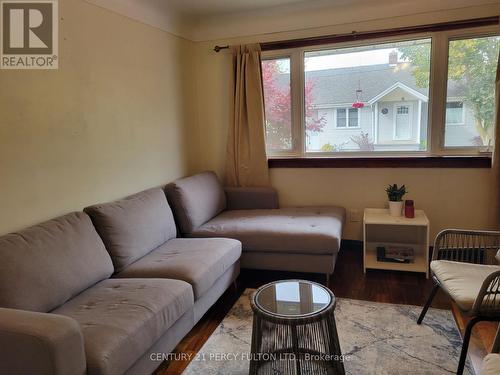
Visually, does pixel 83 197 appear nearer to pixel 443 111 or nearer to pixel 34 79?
pixel 34 79

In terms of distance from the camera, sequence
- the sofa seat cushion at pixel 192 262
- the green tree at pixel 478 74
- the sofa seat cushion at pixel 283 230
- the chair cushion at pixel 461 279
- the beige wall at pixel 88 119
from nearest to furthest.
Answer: the chair cushion at pixel 461 279
the beige wall at pixel 88 119
the sofa seat cushion at pixel 192 262
the sofa seat cushion at pixel 283 230
the green tree at pixel 478 74

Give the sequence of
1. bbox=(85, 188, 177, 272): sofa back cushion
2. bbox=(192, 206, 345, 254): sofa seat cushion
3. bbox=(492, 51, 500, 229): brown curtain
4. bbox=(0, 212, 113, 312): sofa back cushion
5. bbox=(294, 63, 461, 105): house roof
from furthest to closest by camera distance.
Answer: bbox=(294, 63, 461, 105): house roof → bbox=(492, 51, 500, 229): brown curtain → bbox=(192, 206, 345, 254): sofa seat cushion → bbox=(85, 188, 177, 272): sofa back cushion → bbox=(0, 212, 113, 312): sofa back cushion

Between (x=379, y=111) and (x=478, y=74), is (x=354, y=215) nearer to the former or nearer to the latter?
(x=379, y=111)

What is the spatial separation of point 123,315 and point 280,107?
102 inches

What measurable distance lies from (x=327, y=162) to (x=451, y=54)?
1371mm

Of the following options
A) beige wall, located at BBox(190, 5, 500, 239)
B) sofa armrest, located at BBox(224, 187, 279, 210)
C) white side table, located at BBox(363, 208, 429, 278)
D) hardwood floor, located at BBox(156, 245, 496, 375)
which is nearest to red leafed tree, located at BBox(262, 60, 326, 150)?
beige wall, located at BBox(190, 5, 500, 239)

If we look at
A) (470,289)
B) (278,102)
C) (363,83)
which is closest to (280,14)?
(278,102)

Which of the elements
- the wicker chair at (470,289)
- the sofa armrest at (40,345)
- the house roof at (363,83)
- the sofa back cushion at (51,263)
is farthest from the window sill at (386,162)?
the sofa armrest at (40,345)

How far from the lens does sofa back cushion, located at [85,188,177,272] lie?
2287 mm

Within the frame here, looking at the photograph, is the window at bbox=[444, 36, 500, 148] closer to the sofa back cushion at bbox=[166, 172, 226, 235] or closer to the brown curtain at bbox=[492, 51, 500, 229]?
the brown curtain at bbox=[492, 51, 500, 229]

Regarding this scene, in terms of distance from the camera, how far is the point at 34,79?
6.91 feet

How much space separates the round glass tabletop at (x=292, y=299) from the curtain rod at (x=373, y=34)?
2366 mm

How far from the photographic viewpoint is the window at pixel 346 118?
11.5 feet

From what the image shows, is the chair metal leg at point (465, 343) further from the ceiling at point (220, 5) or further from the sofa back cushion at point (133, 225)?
the ceiling at point (220, 5)
